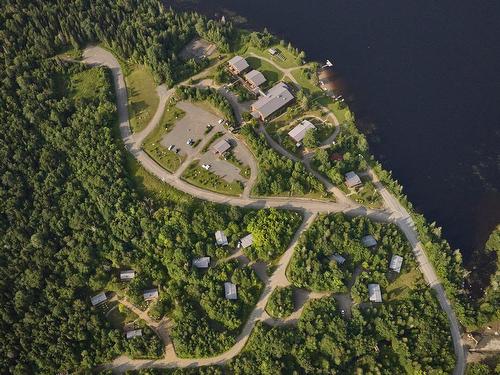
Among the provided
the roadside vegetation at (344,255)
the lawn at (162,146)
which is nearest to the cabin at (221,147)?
the lawn at (162,146)

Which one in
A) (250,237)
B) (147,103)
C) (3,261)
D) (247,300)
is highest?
(147,103)

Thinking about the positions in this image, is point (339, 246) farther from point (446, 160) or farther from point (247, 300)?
point (446, 160)

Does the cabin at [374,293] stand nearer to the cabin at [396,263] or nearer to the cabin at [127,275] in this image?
the cabin at [396,263]

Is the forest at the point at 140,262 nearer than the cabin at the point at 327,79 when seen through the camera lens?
Yes

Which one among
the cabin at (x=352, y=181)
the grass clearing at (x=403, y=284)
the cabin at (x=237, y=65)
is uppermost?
the cabin at (x=237, y=65)

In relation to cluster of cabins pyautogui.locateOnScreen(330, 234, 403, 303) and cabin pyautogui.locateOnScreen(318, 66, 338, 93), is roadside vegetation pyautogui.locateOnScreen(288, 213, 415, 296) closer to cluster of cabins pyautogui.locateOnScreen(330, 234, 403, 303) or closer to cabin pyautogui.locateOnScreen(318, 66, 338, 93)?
cluster of cabins pyautogui.locateOnScreen(330, 234, 403, 303)

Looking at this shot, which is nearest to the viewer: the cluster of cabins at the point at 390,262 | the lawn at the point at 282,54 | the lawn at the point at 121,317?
the lawn at the point at 121,317

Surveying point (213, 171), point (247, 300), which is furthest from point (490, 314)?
point (213, 171)
